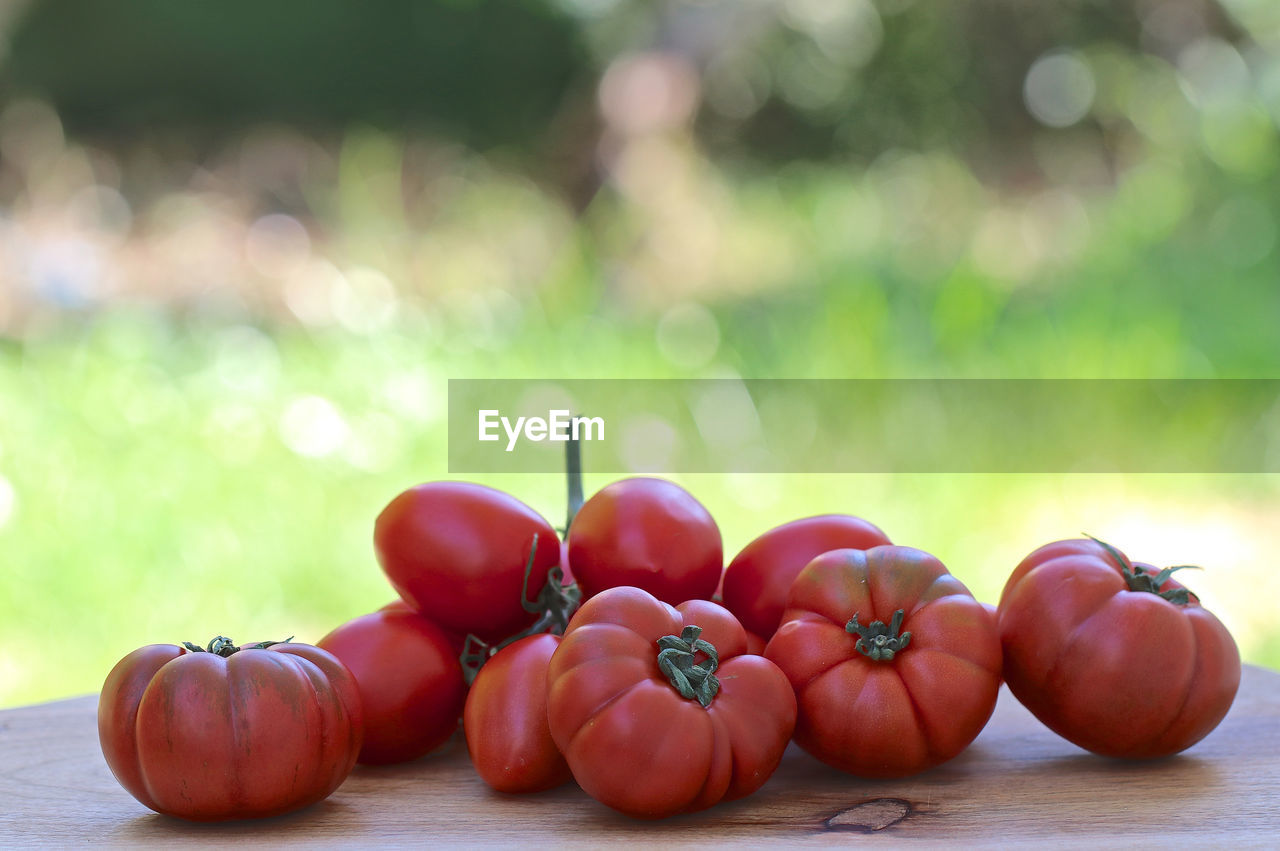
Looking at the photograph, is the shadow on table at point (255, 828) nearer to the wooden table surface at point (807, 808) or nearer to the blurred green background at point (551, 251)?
the wooden table surface at point (807, 808)

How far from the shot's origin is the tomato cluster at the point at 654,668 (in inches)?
33.4

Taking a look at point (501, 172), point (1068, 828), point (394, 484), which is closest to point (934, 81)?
point (501, 172)

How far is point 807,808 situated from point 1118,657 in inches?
11.7

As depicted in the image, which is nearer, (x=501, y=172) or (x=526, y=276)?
(x=526, y=276)

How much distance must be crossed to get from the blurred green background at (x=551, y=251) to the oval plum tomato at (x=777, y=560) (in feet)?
5.11

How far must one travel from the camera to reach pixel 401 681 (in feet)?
3.38

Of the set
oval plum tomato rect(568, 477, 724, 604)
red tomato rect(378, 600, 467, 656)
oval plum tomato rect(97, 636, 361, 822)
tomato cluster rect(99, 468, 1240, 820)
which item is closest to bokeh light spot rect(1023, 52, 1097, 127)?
tomato cluster rect(99, 468, 1240, 820)

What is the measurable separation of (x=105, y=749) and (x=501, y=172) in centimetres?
410

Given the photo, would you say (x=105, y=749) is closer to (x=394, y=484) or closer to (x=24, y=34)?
(x=394, y=484)

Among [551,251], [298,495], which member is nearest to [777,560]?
[298,495]

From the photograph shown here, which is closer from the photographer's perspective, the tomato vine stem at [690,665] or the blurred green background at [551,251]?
the tomato vine stem at [690,665]

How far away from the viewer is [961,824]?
85 cm

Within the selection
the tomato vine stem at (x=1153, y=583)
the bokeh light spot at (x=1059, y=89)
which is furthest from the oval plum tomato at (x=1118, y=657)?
the bokeh light spot at (x=1059, y=89)

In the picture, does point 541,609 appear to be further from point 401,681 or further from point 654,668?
point 654,668
